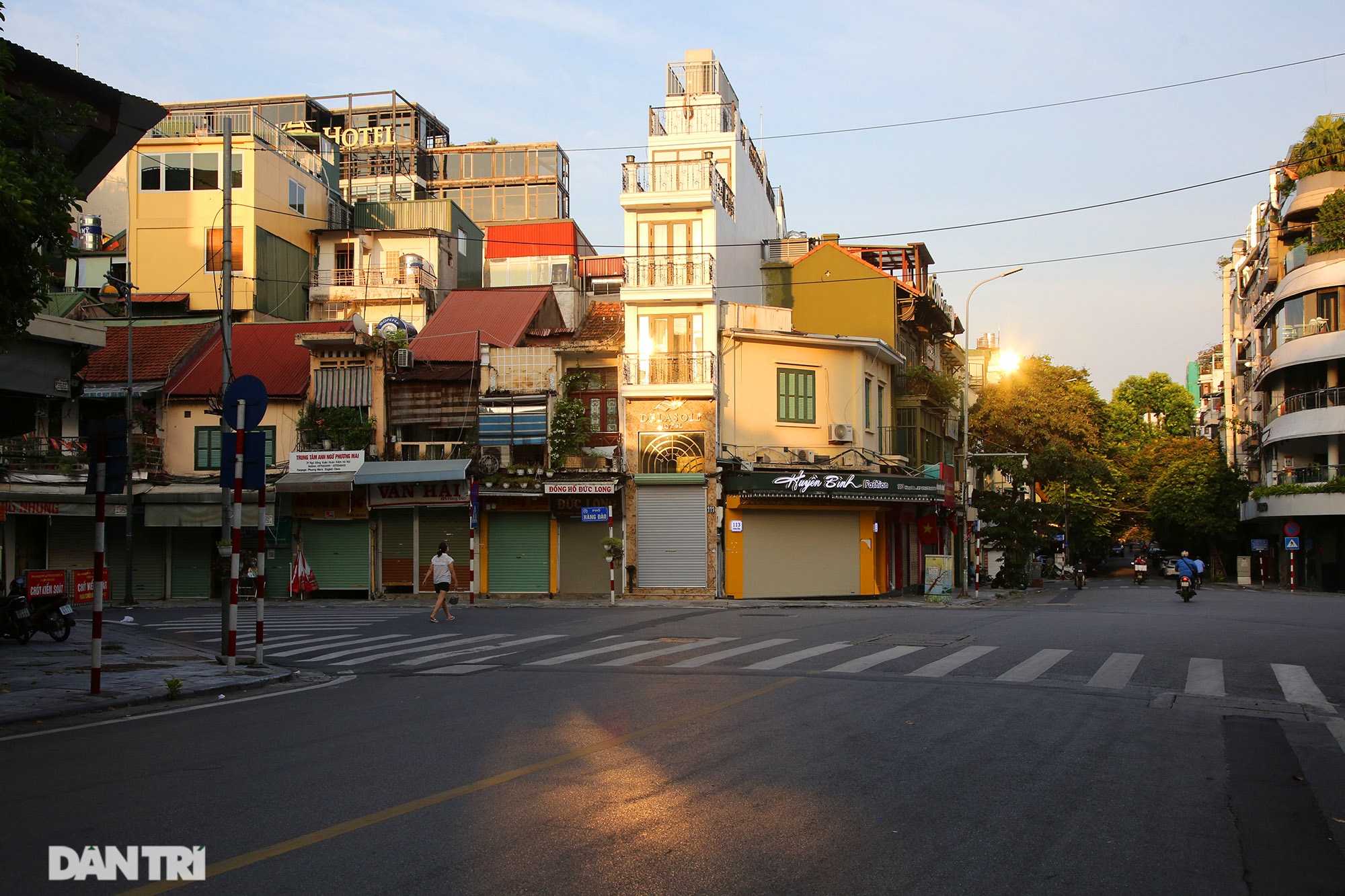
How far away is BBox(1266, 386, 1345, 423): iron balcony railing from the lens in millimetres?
49375

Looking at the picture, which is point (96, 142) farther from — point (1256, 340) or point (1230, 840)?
point (1256, 340)

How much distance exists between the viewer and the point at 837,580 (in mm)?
36688

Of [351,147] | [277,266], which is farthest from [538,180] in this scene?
[277,266]

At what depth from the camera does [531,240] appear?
50094 millimetres

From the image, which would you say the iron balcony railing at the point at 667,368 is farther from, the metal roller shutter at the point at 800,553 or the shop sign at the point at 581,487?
the metal roller shutter at the point at 800,553

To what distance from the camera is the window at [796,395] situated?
121ft

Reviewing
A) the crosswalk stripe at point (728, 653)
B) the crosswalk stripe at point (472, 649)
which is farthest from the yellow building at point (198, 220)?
the crosswalk stripe at point (728, 653)

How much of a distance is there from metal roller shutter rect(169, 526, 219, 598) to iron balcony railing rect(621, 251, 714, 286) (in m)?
16.4

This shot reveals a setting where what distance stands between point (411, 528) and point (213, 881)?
31.2 meters

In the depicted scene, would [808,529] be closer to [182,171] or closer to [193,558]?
[193,558]

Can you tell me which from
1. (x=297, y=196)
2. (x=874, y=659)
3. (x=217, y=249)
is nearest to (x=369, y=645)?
(x=874, y=659)

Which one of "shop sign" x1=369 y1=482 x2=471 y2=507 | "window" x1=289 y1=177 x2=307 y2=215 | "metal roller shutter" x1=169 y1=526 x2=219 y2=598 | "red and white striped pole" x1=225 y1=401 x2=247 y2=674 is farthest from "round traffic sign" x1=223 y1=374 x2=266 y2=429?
"window" x1=289 y1=177 x2=307 y2=215

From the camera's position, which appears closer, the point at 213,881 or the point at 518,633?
the point at 213,881

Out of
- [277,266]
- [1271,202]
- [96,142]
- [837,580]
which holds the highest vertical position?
[1271,202]
